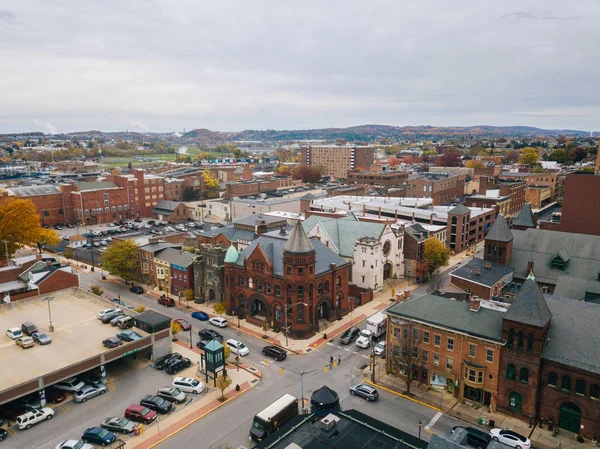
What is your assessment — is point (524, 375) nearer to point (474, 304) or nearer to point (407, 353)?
point (474, 304)

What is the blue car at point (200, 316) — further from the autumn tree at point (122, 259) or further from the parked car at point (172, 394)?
the autumn tree at point (122, 259)

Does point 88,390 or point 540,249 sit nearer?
point 88,390

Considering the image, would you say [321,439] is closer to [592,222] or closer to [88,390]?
[88,390]

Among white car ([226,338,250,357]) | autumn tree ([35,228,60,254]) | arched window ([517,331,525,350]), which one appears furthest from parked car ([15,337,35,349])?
arched window ([517,331,525,350])

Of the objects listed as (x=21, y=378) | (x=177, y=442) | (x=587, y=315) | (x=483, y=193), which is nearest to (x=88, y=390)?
(x=21, y=378)

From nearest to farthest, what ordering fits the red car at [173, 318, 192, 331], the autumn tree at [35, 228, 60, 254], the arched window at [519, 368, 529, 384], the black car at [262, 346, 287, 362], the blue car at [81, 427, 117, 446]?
1. the blue car at [81, 427, 117, 446]
2. the arched window at [519, 368, 529, 384]
3. the black car at [262, 346, 287, 362]
4. the red car at [173, 318, 192, 331]
5. the autumn tree at [35, 228, 60, 254]

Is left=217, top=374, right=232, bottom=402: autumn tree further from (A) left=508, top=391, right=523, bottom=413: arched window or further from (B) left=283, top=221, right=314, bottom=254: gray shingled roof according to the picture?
(A) left=508, top=391, right=523, bottom=413: arched window

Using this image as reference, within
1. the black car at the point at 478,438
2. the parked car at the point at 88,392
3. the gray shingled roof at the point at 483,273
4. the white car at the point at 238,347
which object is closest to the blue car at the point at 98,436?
the parked car at the point at 88,392
